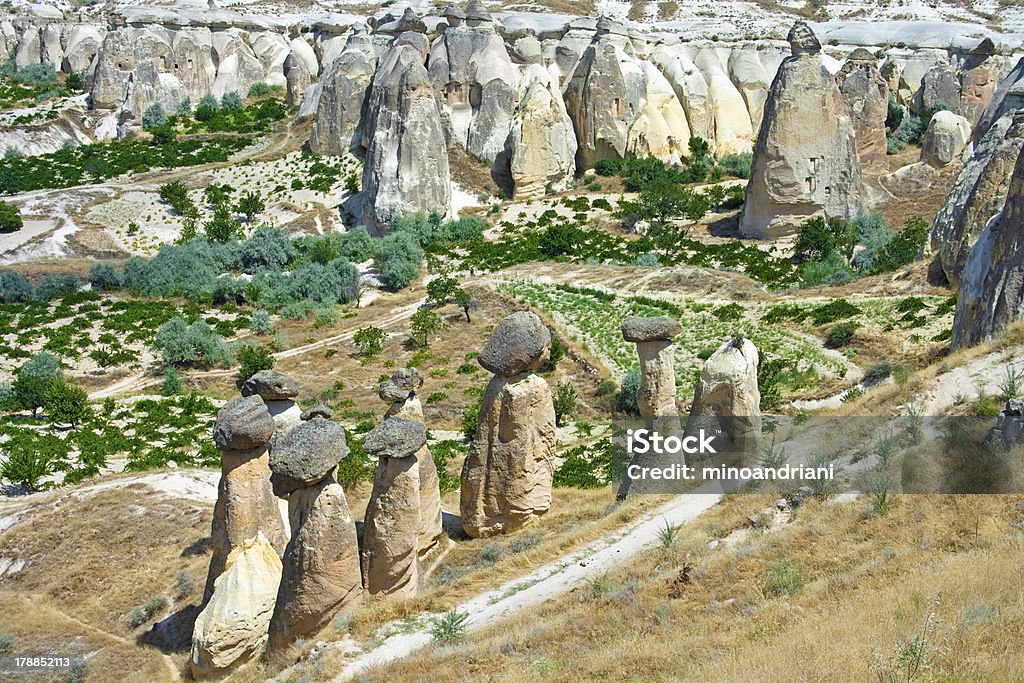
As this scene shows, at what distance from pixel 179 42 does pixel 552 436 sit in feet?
179

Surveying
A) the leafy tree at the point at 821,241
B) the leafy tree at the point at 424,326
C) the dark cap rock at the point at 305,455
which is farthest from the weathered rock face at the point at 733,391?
the leafy tree at the point at 821,241

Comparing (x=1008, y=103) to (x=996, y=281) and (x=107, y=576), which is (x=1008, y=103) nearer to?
(x=996, y=281)

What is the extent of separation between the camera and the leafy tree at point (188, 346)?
26.2 m

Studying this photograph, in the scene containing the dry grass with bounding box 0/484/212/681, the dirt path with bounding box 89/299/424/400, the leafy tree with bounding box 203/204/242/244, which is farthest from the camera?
the leafy tree with bounding box 203/204/242/244

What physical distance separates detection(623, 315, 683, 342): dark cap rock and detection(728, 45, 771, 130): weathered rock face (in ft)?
127

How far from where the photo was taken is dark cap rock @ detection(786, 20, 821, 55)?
32406 mm

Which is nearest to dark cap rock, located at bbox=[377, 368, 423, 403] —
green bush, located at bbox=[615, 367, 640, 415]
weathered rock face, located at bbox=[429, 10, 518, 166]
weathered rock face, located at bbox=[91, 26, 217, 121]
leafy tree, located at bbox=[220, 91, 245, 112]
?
green bush, located at bbox=[615, 367, 640, 415]

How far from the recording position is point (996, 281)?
13672 millimetres

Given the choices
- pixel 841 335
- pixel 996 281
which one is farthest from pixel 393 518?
pixel 841 335

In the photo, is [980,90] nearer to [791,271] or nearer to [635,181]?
[635,181]

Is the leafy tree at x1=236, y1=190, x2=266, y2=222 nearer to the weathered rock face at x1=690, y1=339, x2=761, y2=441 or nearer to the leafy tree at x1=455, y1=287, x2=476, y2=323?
the leafy tree at x1=455, y1=287, x2=476, y2=323

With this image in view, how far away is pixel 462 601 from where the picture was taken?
33.4ft

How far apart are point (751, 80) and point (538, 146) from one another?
15091 millimetres

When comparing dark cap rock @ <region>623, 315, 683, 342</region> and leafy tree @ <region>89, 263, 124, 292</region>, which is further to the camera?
leafy tree @ <region>89, 263, 124, 292</region>
